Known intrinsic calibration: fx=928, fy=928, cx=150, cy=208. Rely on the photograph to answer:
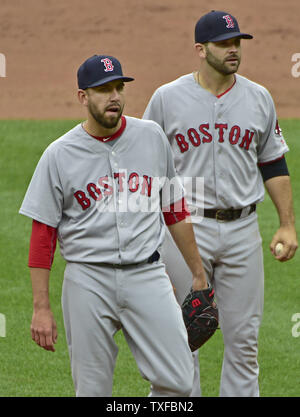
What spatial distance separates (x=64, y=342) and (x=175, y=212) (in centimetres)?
264

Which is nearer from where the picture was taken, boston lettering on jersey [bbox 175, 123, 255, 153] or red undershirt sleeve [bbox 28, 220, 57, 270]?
red undershirt sleeve [bbox 28, 220, 57, 270]

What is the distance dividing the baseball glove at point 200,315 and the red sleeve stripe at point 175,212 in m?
0.43

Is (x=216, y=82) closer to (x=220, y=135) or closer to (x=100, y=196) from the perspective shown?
(x=220, y=135)

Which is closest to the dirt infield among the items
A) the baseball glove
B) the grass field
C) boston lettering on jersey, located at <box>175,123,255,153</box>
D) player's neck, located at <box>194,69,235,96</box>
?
the grass field

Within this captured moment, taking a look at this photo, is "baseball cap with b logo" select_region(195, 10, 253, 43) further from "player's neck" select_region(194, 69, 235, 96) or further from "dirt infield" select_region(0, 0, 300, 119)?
"dirt infield" select_region(0, 0, 300, 119)

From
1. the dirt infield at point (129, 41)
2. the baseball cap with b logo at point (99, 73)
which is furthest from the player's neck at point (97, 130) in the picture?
the dirt infield at point (129, 41)

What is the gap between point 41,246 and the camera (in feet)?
12.7

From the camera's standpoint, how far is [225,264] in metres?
4.73

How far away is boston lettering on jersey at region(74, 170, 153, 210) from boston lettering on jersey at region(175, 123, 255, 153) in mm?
785

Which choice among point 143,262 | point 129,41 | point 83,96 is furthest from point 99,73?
→ point 129,41

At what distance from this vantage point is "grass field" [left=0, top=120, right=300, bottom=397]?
5.57 metres

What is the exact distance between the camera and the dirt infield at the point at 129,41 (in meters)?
20.9

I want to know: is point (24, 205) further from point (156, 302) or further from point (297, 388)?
point (297, 388)
